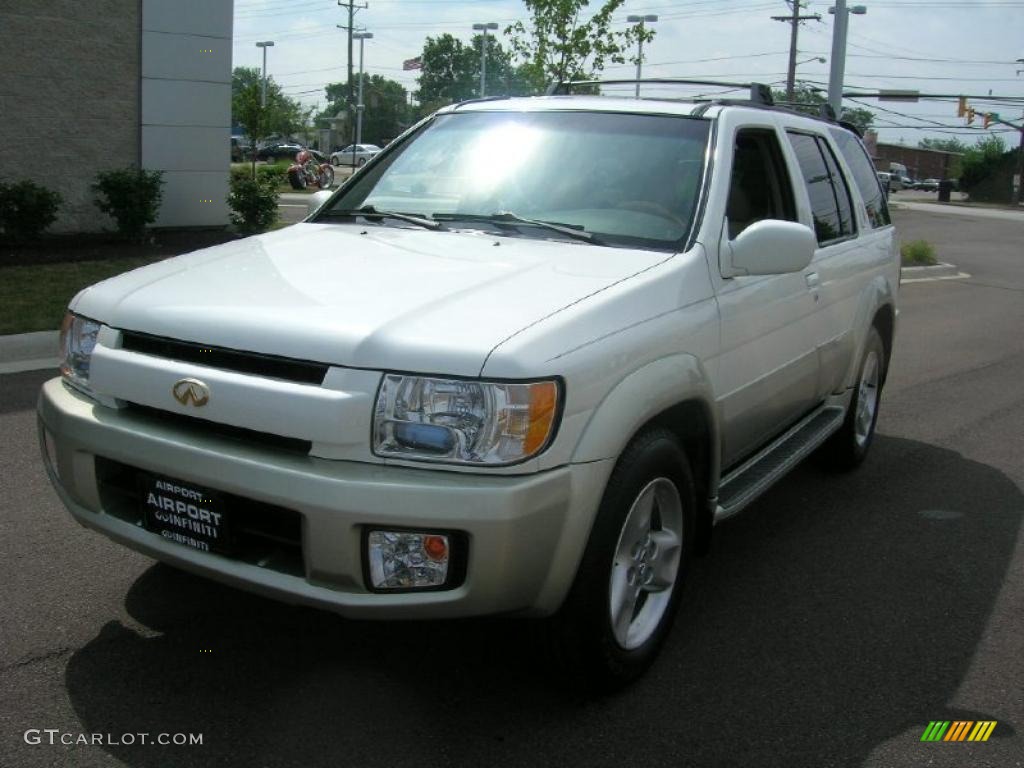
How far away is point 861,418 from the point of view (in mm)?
5887

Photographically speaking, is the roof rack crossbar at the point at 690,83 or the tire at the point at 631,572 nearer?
the tire at the point at 631,572

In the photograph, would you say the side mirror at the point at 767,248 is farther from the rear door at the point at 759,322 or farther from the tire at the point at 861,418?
the tire at the point at 861,418

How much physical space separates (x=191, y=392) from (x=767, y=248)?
194 centimetres

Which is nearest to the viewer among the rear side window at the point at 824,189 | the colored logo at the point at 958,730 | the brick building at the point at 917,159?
the colored logo at the point at 958,730

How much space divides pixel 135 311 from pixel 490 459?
46.9 inches

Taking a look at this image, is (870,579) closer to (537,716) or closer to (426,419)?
(537,716)

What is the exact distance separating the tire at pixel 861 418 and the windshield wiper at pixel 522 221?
7.58 feet

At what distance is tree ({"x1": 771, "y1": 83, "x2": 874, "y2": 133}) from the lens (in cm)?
602

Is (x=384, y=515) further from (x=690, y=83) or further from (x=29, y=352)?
(x=29, y=352)

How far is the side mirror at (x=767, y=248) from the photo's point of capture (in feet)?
12.1

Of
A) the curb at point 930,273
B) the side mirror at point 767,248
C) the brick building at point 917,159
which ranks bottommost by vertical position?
the curb at point 930,273

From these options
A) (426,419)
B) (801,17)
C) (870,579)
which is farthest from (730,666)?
(801,17)

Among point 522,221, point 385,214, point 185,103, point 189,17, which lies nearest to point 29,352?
point 385,214

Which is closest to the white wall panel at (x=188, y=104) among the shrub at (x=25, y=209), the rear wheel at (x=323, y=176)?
the shrub at (x=25, y=209)
